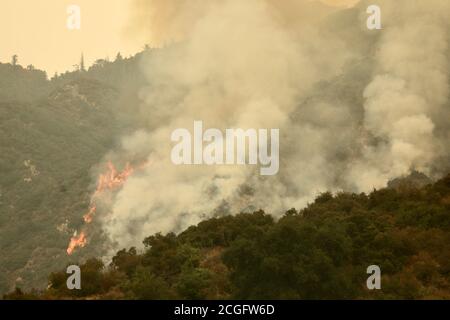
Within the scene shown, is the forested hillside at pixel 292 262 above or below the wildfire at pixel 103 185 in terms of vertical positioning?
below

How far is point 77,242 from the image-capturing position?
8669cm

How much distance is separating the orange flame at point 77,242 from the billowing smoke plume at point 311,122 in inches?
154

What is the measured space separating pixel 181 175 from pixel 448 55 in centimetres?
3944

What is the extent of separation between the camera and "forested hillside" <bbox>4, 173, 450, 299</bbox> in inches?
960

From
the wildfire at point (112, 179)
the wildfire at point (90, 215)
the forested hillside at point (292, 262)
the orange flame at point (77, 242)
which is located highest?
the wildfire at point (112, 179)

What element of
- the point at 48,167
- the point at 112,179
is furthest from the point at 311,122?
the point at 48,167

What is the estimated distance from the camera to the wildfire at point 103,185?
86562 mm

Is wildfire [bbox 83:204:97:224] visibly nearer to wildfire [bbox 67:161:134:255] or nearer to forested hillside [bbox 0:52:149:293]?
wildfire [bbox 67:161:134:255]

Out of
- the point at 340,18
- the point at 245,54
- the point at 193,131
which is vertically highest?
the point at 340,18

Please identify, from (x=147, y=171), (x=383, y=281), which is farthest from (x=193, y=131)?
(x=383, y=281)

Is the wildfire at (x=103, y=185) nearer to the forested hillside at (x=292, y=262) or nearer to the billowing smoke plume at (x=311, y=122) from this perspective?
the billowing smoke plume at (x=311, y=122)

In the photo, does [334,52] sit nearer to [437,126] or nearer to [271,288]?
[437,126]

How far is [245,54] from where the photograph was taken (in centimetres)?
11412

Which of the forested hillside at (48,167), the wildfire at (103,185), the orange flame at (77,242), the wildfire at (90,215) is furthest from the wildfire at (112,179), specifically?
the orange flame at (77,242)
